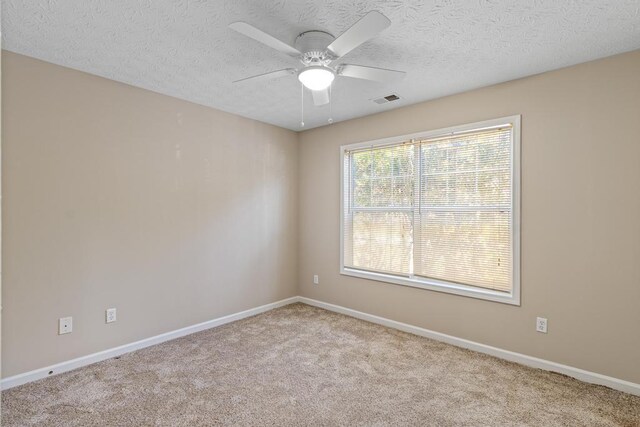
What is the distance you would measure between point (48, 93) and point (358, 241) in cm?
327

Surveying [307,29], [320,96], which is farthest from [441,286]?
[307,29]

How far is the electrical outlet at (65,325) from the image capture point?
294 cm

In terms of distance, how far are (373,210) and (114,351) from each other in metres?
2.91

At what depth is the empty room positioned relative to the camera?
2.40 metres

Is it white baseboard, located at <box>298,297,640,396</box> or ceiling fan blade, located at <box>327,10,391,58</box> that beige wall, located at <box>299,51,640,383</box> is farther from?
ceiling fan blade, located at <box>327,10,391,58</box>

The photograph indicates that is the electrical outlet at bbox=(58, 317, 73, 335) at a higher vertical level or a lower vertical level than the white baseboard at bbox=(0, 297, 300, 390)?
higher

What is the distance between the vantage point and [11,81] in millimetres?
2711

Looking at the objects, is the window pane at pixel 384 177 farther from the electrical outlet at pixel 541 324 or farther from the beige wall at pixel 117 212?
the electrical outlet at pixel 541 324

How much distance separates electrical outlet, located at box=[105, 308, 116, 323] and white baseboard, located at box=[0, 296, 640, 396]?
257mm

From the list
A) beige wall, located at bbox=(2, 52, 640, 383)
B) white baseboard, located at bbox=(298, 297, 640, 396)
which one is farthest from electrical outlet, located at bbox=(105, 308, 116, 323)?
white baseboard, located at bbox=(298, 297, 640, 396)

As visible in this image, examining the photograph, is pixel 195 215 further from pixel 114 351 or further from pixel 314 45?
pixel 314 45

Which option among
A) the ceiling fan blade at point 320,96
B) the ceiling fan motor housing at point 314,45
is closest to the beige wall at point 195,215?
the ceiling fan blade at point 320,96

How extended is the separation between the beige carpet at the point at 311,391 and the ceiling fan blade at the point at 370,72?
2253 millimetres

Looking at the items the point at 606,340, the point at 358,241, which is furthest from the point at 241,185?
the point at 606,340
